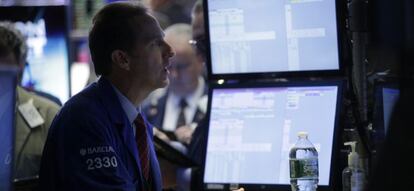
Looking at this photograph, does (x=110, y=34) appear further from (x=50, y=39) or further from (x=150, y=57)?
(x=50, y=39)

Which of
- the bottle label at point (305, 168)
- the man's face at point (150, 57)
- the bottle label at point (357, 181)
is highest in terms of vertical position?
the man's face at point (150, 57)

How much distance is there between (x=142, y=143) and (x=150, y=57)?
1.12 feet

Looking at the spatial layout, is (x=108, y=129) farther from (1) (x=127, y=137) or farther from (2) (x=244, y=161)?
(2) (x=244, y=161)

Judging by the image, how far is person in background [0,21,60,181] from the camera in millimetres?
4590

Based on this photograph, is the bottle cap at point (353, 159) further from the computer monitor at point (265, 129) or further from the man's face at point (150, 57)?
the man's face at point (150, 57)

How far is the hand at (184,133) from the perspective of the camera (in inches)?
206

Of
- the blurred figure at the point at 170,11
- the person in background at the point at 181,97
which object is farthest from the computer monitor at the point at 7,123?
the person in background at the point at 181,97

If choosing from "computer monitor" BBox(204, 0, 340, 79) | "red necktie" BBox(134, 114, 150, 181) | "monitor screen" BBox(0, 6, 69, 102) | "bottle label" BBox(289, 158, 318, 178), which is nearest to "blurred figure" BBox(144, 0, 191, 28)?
"monitor screen" BBox(0, 6, 69, 102)

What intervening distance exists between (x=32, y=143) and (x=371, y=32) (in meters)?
2.25

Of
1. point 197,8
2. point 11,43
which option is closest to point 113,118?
point 11,43

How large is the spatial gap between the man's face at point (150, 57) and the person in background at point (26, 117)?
1.57m

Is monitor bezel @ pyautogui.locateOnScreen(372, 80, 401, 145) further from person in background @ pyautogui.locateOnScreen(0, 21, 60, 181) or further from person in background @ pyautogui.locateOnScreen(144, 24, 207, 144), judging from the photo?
person in background @ pyautogui.locateOnScreen(144, 24, 207, 144)

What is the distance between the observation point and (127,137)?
309cm

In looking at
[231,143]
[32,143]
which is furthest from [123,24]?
[32,143]
